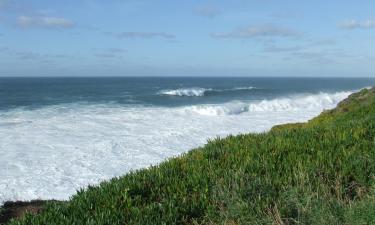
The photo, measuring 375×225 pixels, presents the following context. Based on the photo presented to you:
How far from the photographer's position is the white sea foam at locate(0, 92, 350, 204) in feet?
64.1

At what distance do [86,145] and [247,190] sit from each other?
22161 millimetres

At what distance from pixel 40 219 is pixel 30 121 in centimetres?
3811

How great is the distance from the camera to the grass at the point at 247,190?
19.3 ft

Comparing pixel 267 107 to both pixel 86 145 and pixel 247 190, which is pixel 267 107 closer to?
pixel 86 145

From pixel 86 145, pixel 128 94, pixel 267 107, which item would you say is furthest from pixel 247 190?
pixel 128 94

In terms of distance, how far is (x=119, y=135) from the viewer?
3222 centimetres

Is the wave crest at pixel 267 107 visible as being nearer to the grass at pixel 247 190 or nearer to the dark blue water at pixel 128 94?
the dark blue water at pixel 128 94

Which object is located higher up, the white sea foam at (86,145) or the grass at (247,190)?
the grass at (247,190)

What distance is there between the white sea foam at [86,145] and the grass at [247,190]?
387 inches

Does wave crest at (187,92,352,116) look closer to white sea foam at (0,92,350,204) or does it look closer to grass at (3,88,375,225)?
white sea foam at (0,92,350,204)

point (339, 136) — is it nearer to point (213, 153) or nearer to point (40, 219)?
point (213, 153)

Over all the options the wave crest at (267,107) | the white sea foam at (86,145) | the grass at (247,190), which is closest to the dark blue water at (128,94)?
the wave crest at (267,107)

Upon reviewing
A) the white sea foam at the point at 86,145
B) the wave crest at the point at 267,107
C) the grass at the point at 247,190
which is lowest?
the white sea foam at the point at 86,145

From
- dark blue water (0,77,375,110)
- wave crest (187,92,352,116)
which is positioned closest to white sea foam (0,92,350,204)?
wave crest (187,92,352,116)
